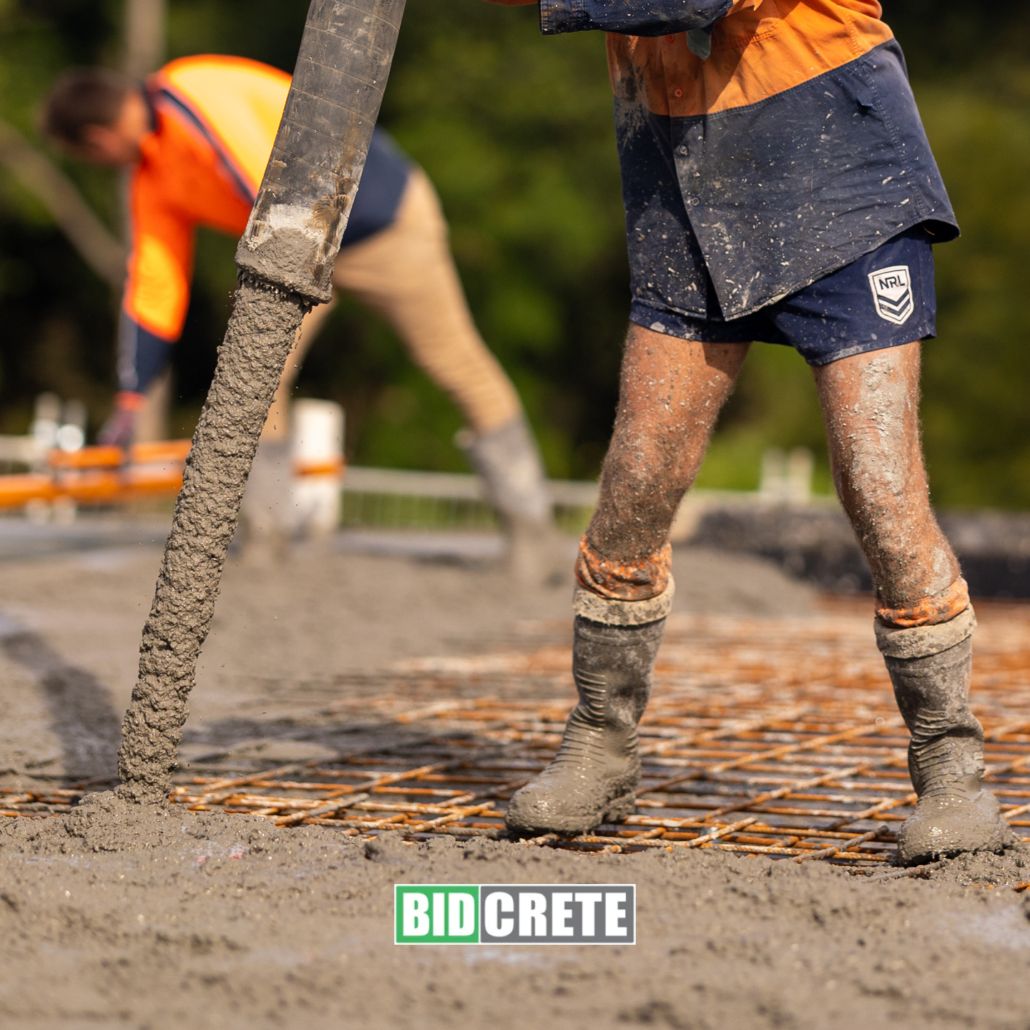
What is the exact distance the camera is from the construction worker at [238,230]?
5305 millimetres

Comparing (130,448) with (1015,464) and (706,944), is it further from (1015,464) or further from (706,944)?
(1015,464)

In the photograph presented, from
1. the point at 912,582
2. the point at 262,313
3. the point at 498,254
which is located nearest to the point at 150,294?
the point at 262,313

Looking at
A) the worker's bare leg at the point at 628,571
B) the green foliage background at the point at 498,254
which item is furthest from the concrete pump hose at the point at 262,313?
the green foliage background at the point at 498,254

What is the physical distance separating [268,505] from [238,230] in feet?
3.42

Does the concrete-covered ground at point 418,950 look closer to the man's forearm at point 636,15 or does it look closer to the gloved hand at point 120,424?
the man's forearm at point 636,15

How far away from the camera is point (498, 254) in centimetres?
1730

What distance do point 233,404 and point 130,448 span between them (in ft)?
11.4

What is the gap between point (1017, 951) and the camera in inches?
73.6

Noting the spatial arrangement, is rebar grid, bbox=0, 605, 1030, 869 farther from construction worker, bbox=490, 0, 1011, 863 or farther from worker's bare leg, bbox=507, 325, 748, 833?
construction worker, bbox=490, 0, 1011, 863

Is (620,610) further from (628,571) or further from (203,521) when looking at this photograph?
(203,521)

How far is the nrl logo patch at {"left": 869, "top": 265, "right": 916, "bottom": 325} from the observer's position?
234 centimetres

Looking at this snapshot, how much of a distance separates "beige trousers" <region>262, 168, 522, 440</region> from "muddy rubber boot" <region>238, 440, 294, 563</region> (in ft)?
0.28

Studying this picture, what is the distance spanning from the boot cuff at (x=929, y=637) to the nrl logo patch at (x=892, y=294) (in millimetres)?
435

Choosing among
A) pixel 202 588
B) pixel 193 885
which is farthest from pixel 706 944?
pixel 202 588
